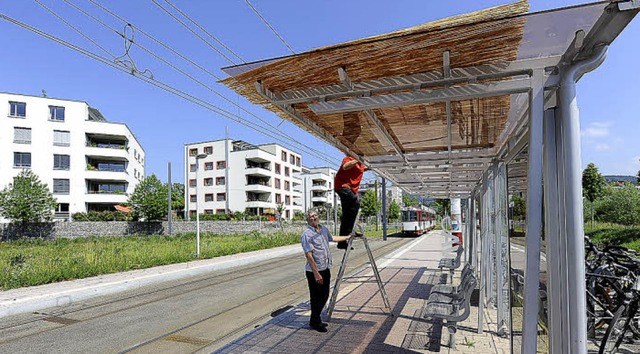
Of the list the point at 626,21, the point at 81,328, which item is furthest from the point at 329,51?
the point at 81,328

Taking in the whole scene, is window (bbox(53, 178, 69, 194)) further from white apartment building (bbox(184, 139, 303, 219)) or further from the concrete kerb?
the concrete kerb

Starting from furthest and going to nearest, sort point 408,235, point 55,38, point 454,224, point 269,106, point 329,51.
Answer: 1. point 408,235
2. point 454,224
3. point 55,38
4. point 269,106
5. point 329,51

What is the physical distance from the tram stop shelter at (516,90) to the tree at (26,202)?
142 feet

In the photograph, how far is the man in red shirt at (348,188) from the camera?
6.75m

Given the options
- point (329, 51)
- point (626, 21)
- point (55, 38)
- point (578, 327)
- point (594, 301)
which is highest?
point (55, 38)

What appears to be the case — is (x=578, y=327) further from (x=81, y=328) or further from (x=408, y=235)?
(x=408, y=235)

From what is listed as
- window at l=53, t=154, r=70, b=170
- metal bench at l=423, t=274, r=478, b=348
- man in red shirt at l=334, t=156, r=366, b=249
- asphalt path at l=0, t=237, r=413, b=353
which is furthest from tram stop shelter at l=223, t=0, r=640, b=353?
window at l=53, t=154, r=70, b=170

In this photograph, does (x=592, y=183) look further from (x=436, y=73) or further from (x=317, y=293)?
(x=436, y=73)

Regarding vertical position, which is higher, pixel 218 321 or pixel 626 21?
pixel 626 21

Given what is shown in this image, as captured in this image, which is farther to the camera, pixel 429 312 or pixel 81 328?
pixel 81 328

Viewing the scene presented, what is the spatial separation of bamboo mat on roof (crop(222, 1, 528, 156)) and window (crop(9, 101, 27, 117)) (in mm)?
55597

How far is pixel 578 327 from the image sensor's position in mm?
2484

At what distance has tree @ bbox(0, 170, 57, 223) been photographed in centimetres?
3809

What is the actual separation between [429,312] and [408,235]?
115 feet
